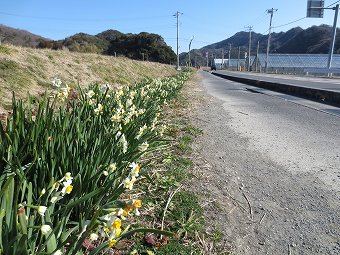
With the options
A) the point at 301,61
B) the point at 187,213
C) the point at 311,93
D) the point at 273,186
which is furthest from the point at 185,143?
the point at 301,61

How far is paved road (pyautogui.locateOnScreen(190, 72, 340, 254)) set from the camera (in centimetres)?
212

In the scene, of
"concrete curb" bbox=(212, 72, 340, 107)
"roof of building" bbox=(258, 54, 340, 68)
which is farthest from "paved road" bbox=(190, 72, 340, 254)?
"roof of building" bbox=(258, 54, 340, 68)

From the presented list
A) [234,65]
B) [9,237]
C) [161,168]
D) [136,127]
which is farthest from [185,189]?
[234,65]

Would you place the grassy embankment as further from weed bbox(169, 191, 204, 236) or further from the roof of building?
the roof of building

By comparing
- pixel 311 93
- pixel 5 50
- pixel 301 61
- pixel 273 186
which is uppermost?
pixel 5 50

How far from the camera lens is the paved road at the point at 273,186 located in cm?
212

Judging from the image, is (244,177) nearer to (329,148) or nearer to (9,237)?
(329,148)

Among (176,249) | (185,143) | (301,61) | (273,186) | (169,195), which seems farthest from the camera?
(301,61)

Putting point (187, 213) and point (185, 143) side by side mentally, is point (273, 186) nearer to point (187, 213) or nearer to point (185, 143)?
point (187, 213)

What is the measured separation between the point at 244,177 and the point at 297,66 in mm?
74068

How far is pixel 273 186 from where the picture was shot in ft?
9.93

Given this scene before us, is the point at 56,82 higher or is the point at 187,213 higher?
the point at 56,82

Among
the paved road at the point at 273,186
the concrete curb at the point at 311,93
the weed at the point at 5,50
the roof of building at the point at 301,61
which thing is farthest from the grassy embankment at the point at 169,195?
the roof of building at the point at 301,61

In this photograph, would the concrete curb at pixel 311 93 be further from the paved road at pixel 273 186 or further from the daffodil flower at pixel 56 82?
the daffodil flower at pixel 56 82
